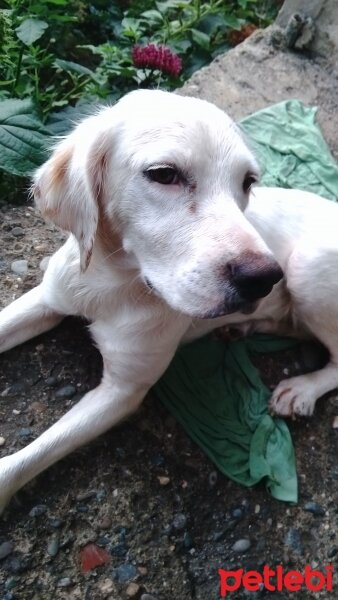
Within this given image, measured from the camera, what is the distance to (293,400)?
243 centimetres

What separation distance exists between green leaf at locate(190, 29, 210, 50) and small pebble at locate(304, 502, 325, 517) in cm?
310

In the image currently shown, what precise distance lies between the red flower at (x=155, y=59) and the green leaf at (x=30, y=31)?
52 cm

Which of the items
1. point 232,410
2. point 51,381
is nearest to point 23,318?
point 51,381

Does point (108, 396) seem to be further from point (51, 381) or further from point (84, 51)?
point (84, 51)

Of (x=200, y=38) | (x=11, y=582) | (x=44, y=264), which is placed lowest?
(x=11, y=582)

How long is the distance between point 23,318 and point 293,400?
1146 mm

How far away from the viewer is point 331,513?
221cm

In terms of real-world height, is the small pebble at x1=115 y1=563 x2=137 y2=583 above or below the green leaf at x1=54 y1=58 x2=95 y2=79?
below

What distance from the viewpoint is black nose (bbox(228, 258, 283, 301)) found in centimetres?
147

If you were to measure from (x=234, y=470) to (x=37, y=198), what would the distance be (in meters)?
1.24

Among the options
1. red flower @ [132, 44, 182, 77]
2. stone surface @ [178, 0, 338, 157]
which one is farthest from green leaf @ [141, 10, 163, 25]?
red flower @ [132, 44, 182, 77]

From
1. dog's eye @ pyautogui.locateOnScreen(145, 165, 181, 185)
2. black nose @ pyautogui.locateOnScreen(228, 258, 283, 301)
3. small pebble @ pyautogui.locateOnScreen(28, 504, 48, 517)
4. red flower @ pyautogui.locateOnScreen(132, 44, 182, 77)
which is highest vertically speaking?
dog's eye @ pyautogui.locateOnScreen(145, 165, 181, 185)

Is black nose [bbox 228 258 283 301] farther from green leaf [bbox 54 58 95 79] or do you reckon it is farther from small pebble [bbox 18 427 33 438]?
green leaf [bbox 54 58 95 79]

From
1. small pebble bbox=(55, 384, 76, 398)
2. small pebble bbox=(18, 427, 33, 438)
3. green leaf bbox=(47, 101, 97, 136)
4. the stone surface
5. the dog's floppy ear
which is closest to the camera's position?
the dog's floppy ear
